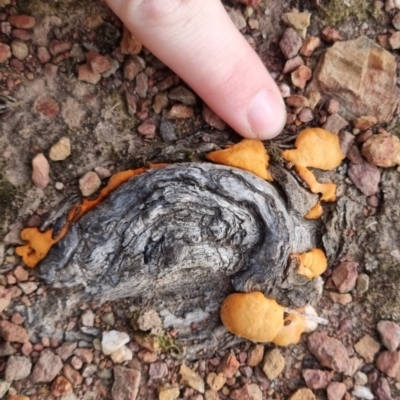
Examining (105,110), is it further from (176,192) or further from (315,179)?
(315,179)

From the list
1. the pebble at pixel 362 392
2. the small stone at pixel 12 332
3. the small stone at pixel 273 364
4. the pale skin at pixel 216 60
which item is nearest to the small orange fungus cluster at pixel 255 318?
the small stone at pixel 273 364

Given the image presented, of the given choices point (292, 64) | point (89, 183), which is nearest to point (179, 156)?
point (89, 183)

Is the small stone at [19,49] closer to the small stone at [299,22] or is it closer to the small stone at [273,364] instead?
the small stone at [299,22]

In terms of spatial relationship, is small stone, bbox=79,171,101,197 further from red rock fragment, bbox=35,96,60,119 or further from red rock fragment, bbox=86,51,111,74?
red rock fragment, bbox=86,51,111,74

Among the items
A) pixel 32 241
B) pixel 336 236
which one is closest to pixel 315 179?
pixel 336 236

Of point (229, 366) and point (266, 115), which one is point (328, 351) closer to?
point (229, 366)

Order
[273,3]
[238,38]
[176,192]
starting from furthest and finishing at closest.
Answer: [273,3]
[238,38]
[176,192]
